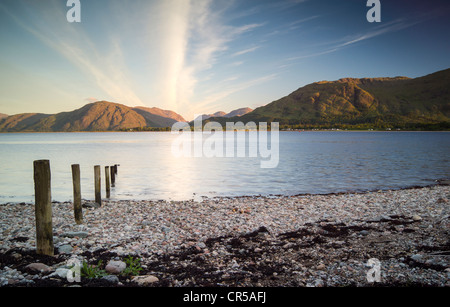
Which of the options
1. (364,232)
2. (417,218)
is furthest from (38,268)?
(417,218)

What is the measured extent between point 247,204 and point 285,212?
3555 millimetres

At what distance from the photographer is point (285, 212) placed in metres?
16.4

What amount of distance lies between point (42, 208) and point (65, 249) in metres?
1.64

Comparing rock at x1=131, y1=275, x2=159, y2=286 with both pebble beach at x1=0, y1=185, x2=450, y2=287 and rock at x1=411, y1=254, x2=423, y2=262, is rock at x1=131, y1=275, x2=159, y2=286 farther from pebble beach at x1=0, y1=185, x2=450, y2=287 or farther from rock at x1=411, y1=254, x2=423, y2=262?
rock at x1=411, y1=254, x2=423, y2=262

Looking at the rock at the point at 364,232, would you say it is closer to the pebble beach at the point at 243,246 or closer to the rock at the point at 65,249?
the pebble beach at the point at 243,246

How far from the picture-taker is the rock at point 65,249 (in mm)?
9725

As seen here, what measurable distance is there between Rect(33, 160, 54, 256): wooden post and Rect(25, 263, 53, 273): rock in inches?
47.8

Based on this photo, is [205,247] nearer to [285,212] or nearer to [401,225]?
[285,212]

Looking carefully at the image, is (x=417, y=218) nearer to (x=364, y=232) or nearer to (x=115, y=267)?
(x=364, y=232)

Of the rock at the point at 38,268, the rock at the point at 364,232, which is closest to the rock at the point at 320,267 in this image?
the rock at the point at 364,232

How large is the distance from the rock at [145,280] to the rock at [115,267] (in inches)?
28.7

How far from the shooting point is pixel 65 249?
9.86m
